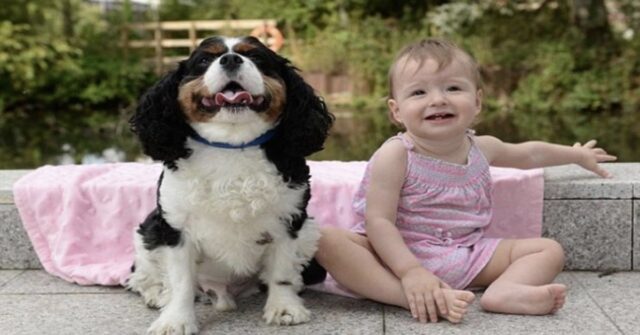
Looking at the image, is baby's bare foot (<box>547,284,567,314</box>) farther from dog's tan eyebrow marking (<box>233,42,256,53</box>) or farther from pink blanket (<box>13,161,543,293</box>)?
dog's tan eyebrow marking (<box>233,42,256,53</box>)

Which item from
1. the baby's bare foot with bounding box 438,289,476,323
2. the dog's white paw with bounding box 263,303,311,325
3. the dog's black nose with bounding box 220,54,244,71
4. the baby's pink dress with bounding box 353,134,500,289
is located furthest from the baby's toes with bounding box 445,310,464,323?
the dog's black nose with bounding box 220,54,244,71

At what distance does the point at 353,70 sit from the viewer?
16.2 metres

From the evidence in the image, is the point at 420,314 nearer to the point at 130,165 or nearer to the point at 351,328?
the point at 351,328

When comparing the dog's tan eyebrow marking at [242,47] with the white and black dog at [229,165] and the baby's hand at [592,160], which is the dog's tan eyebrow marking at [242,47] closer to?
the white and black dog at [229,165]

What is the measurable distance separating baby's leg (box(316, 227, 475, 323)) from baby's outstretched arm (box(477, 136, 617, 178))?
761mm

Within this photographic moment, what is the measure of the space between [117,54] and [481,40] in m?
9.18

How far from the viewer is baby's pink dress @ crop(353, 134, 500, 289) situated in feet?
10.7

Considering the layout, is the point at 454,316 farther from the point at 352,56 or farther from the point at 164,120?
the point at 352,56

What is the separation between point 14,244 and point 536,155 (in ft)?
8.51

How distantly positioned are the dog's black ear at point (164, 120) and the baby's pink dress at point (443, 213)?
0.89 m

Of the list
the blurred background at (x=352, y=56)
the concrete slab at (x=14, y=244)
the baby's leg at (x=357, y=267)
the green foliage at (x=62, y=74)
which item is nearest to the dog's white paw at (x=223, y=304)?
the baby's leg at (x=357, y=267)

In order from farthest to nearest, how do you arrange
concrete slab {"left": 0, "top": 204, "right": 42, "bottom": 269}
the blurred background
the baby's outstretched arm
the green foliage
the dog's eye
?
the green foliage → the blurred background → concrete slab {"left": 0, "top": 204, "right": 42, "bottom": 269} → the baby's outstretched arm → the dog's eye

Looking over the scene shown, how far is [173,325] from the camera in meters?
2.82

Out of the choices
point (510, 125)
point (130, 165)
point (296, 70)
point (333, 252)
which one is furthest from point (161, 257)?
point (510, 125)
